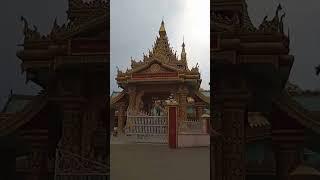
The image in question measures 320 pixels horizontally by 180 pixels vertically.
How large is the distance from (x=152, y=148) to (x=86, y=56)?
57 centimetres

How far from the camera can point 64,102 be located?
7.25ft

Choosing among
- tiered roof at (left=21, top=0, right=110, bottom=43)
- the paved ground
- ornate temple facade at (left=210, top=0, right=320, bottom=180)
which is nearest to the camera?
the paved ground

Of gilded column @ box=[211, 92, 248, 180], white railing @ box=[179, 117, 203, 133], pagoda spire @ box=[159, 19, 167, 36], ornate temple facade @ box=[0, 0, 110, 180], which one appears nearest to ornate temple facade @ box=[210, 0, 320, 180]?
gilded column @ box=[211, 92, 248, 180]

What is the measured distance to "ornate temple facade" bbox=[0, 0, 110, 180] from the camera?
7.08ft

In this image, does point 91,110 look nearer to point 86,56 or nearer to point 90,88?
point 90,88

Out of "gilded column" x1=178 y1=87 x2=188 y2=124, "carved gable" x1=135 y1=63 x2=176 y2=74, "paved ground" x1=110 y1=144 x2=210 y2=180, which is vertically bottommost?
"paved ground" x1=110 y1=144 x2=210 y2=180

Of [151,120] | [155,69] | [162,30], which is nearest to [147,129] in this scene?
[151,120]

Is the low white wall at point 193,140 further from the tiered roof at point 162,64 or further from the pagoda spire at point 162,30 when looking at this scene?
the pagoda spire at point 162,30

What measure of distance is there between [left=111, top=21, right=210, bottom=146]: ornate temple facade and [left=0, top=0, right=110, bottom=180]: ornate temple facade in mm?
249

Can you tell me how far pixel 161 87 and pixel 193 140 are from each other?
251 mm

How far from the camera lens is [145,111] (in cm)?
194

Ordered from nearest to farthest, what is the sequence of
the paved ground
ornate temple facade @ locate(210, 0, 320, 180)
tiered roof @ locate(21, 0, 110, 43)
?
the paved ground, ornate temple facade @ locate(210, 0, 320, 180), tiered roof @ locate(21, 0, 110, 43)

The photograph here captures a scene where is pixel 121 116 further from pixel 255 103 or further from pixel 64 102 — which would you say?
pixel 255 103

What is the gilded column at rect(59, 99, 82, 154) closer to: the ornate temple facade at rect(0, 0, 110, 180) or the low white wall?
the ornate temple facade at rect(0, 0, 110, 180)
